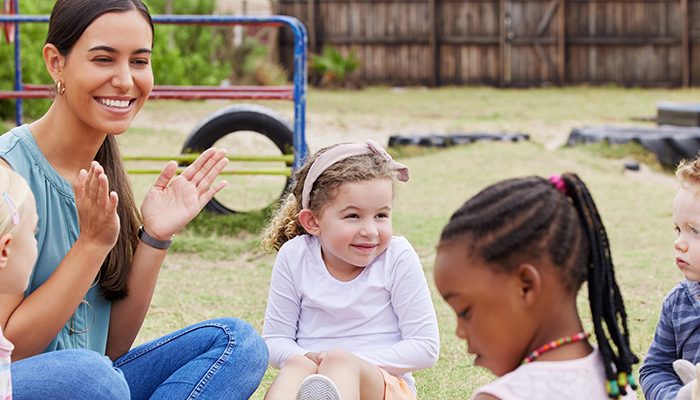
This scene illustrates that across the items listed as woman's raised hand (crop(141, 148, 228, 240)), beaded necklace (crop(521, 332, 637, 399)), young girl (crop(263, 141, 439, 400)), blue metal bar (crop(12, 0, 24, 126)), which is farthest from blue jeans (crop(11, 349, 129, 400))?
blue metal bar (crop(12, 0, 24, 126))

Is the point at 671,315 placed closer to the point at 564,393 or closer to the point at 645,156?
the point at 564,393

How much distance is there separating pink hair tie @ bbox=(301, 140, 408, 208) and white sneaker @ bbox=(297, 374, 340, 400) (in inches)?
25.2

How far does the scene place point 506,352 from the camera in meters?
1.83

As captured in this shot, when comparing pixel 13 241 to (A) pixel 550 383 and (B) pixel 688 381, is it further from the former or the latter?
(B) pixel 688 381

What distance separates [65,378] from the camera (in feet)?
7.55

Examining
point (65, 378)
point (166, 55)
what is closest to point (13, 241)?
point (65, 378)

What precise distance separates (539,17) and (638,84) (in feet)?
6.86

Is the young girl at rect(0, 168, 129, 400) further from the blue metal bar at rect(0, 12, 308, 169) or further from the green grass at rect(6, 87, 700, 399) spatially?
the blue metal bar at rect(0, 12, 308, 169)

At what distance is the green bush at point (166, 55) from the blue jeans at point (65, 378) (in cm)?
1001

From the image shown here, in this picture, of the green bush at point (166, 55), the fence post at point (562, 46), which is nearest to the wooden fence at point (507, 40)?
the fence post at point (562, 46)

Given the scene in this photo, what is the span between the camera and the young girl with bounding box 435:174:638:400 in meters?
1.79

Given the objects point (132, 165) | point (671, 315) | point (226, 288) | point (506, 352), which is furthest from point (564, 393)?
point (132, 165)

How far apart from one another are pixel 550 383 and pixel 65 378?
3.43 ft

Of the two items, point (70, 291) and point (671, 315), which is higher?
point (70, 291)
